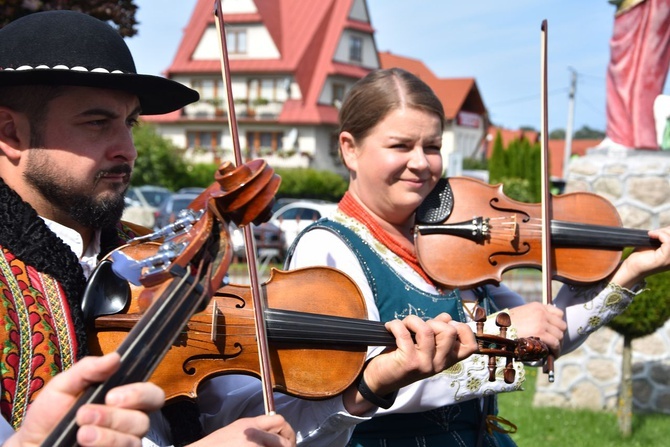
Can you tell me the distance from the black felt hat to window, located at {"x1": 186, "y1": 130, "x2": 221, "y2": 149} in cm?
2965

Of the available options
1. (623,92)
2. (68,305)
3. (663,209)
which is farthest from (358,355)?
(623,92)

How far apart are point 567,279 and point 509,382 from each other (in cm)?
60

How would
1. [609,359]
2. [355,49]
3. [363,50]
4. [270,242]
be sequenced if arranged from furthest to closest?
[363,50]
[355,49]
[270,242]
[609,359]

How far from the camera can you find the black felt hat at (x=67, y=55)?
151cm

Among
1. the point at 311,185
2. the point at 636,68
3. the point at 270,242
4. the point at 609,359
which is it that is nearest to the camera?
the point at 609,359

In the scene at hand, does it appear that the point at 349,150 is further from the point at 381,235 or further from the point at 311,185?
the point at 311,185

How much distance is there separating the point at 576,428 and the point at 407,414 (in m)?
3.53

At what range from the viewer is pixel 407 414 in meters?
2.04

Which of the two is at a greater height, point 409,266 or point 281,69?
point 409,266

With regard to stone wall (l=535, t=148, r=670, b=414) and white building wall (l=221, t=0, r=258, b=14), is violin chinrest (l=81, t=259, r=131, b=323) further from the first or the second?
white building wall (l=221, t=0, r=258, b=14)

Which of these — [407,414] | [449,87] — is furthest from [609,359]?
[449,87]

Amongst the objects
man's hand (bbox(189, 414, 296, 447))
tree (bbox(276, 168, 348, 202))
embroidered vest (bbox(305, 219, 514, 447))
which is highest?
man's hand (bbox(189, 414, 296, 447))

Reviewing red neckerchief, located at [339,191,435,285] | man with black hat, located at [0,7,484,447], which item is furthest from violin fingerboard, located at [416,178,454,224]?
man with black hat, located at [0,7,484,447]

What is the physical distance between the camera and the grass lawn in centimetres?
491
